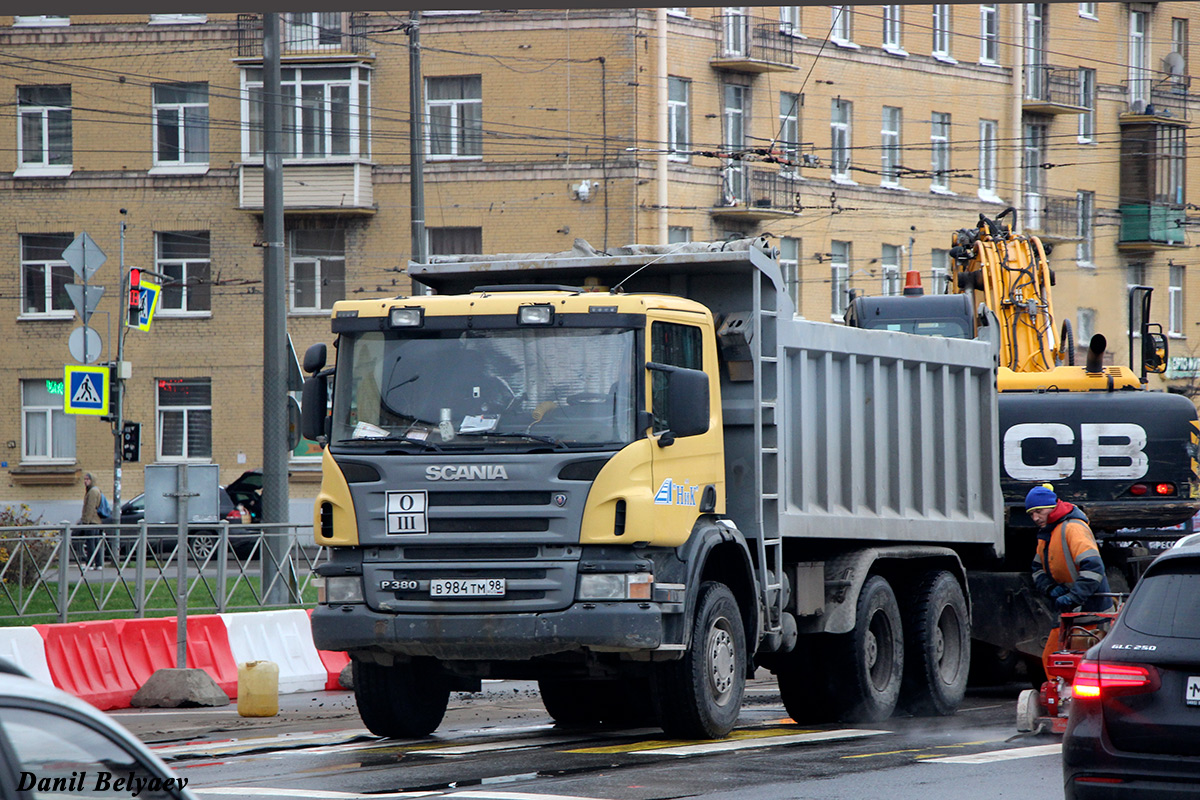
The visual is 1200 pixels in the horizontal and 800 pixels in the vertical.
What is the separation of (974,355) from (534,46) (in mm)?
25362

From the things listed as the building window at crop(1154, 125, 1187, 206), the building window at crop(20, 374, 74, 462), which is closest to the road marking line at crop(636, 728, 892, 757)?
the building window at crop(20, 374, 74, 462)

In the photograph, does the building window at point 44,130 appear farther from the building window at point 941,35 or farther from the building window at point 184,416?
the building window at point 941,35

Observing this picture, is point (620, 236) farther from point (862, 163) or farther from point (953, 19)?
point (953, 19)

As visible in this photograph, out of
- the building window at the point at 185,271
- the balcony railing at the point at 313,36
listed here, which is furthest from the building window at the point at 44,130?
the balcony railing at the point at 313,36

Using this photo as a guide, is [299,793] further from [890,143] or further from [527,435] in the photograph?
[890,143]

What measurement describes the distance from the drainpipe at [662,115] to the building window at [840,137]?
6022mm

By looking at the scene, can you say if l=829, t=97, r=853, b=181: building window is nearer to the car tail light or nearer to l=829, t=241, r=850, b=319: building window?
l=829, t=241, r=850, b=319: building window

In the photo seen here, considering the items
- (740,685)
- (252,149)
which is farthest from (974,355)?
(252,149)

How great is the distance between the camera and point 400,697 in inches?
463

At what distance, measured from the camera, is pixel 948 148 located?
153 feet

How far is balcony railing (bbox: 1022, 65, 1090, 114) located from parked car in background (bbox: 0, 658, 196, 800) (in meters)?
47.2

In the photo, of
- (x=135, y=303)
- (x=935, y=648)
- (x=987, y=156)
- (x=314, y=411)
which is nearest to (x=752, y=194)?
(x=987, y=156)

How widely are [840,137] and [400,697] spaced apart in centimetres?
3377

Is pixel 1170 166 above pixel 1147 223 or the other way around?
above
